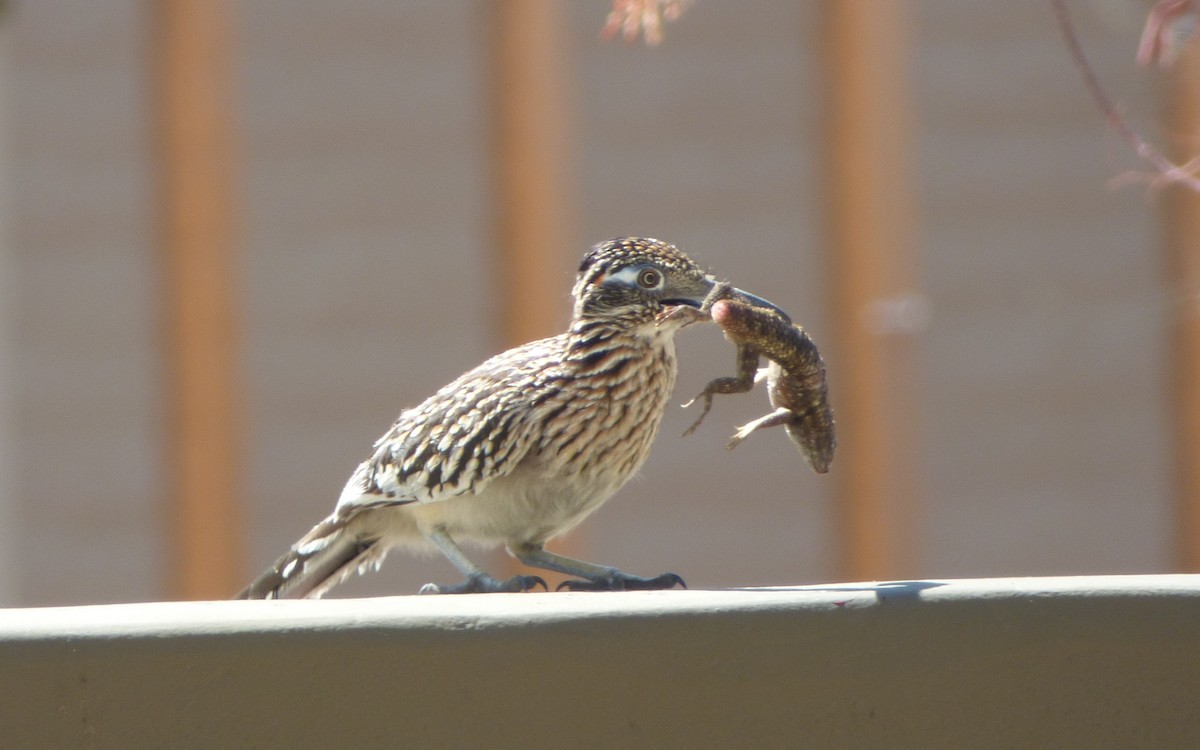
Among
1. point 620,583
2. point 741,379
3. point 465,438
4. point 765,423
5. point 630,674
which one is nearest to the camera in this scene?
point 630,674

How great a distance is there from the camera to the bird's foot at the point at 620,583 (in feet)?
13.2

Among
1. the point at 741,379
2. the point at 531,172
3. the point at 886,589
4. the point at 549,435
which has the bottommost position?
the point at 886,589

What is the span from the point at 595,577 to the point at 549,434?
1.17 feet

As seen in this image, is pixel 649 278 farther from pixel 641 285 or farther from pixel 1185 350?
pixel 1185 350

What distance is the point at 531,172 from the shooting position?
328 inches

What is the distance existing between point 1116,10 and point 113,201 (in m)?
6.17

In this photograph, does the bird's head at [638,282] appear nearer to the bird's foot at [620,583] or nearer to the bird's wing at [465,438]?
the bird's wing at [465,438]

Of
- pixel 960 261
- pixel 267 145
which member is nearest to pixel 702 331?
pixel 960 261

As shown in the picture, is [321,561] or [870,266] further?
[870,266]

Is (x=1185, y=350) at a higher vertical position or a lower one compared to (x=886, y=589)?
higher

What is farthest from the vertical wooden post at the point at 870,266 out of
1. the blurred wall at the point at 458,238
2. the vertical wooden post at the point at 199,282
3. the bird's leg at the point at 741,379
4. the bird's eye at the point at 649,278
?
the bird's leg at the point at 741,379

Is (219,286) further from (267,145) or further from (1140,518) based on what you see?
(1140,518)

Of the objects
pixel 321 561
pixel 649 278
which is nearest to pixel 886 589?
pixel 649 278

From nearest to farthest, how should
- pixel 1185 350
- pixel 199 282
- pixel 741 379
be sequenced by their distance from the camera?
pixel 741 379 → pixel 199 282 → pixel 1185 350
